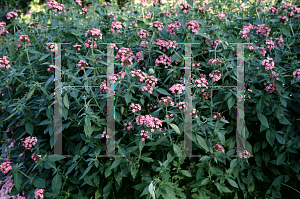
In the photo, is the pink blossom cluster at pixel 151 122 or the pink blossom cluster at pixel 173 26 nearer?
the pink blossom cluster at pixel 151 122

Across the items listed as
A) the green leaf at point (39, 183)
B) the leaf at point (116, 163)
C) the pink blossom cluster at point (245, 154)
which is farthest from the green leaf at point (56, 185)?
the pink blossom cluster at point (245, 154)

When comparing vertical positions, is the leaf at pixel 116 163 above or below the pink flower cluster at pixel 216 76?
below

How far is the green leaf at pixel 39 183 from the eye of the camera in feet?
8.01

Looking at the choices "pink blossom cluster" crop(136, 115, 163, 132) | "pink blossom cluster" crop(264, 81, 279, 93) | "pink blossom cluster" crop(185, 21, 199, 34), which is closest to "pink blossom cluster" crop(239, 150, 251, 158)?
"pink blossom cluster" crop(264, 81, 279, 93)

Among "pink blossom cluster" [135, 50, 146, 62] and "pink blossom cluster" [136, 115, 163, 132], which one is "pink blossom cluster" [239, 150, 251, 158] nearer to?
"pink blossom cluster" [136, 115, 163, 132]

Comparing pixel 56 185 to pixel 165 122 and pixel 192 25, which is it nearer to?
pixel 165 122

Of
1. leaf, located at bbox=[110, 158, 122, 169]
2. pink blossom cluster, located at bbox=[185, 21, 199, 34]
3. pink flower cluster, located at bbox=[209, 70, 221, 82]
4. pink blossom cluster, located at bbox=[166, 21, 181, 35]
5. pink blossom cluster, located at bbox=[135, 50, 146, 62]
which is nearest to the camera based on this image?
leaf, located at bbox=[110, 158, 122, 169]

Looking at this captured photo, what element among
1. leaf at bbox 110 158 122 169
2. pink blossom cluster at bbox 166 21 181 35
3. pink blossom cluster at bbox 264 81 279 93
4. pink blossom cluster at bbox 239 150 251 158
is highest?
pink blossom cluster at bbox 166 21 181 35

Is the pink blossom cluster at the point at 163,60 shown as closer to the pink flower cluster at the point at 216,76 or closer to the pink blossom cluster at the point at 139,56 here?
the pink blossom cluster at the point at 139,56

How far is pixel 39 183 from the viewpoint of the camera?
8.09 ft

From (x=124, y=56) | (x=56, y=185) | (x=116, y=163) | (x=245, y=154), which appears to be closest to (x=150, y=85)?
(x=124, y=56)

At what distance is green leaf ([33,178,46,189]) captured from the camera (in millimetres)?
2441

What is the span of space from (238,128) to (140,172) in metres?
0.98

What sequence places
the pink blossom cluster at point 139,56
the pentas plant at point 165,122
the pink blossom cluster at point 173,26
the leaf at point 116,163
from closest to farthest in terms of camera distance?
1. the leaf at point 116,163
2. the pentas plant at point 165,122
3. the pink blossom cluster at point 173,26
4. the pink blossom cluster at point 139,56
